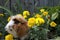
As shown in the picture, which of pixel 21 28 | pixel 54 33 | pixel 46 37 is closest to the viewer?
pixel 21 28

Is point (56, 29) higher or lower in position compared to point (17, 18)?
lower

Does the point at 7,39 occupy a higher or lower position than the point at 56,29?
higher

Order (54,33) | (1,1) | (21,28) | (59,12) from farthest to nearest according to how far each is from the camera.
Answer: (1,1), (59,12), (54,33), (21,28)

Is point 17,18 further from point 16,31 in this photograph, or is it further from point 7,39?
point 7,39

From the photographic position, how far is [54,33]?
2389 mm

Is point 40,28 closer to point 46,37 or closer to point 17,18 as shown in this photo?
point 46,37

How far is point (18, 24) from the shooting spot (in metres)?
1.66

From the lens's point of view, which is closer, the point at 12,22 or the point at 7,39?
the point at 12,22

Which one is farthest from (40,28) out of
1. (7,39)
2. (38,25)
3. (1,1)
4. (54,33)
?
(1,1)

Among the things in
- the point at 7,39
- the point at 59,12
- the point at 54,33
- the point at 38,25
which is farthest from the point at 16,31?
the point at 59,12

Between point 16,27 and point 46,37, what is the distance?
574 millimetres

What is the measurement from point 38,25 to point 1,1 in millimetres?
4591

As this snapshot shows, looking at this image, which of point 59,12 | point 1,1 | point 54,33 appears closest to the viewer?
point 54,33

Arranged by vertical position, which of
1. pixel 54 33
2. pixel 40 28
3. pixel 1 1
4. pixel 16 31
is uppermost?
pixel 16 31
